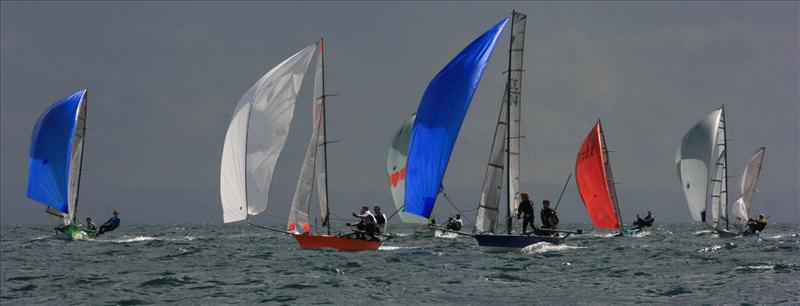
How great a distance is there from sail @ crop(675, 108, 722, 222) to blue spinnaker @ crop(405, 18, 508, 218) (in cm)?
3001

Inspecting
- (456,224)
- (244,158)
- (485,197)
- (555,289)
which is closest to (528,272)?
(555,289)

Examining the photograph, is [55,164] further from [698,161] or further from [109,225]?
[698,161]

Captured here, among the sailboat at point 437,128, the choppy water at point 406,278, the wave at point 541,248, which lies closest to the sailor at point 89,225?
the choppy water at point 406,278

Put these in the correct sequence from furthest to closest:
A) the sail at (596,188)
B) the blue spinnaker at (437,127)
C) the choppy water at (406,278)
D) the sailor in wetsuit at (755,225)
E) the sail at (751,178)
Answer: the sail at (751,178) → the sailor in wetsuit at (755,225) → the sail at (596,188) → the blue spinnaker at (437,127) → the choppy water at (406,278)

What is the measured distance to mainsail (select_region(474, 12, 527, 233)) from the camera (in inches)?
1203

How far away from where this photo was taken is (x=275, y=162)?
32.8 m

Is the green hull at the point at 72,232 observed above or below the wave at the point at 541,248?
above

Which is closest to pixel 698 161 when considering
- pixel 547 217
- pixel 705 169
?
pixel 705 169

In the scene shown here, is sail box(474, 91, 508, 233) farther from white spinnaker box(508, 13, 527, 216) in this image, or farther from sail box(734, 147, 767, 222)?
sail box(734, 147, 767, 222)

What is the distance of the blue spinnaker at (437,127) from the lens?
2969cm

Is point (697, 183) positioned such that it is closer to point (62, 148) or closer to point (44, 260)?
point (62, 148)

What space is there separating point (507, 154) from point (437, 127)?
99.7 inches

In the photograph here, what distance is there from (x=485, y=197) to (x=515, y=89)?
12.0 ft

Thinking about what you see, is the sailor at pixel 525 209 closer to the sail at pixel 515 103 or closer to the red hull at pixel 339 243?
the sail at pixel 515 103
